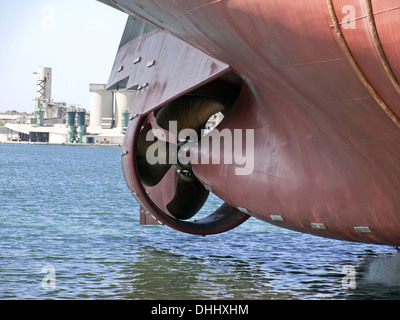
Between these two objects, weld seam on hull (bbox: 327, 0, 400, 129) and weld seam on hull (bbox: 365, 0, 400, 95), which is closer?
weld seam on hull (bbox: 365, 0, 400, 95)

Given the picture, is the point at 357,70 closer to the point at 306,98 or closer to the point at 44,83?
the point at 306,98

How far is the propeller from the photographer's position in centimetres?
1408

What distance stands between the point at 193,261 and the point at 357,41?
28.6 feet

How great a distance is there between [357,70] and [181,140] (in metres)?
7.88

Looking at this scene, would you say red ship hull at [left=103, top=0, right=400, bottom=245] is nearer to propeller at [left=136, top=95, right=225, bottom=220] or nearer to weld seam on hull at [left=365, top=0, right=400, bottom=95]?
weld seam on hull at [left=365, top=0, right=400, bottom=95]

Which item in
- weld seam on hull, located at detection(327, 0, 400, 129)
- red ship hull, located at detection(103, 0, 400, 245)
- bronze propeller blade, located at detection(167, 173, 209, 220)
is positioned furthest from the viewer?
bronze propeller blade, located at detection(167, 173, 209, 220)

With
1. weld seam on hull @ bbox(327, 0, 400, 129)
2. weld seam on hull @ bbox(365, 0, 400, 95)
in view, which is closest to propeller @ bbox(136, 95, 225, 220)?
weld seam on hull @ bbox(327, 0, 400, 129)

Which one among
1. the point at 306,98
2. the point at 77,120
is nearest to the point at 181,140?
the point at 306,98

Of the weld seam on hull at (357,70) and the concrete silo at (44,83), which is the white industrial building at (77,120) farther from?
the weld seam on hull at (357,70)

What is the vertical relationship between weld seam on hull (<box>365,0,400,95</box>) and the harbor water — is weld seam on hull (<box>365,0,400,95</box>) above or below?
above

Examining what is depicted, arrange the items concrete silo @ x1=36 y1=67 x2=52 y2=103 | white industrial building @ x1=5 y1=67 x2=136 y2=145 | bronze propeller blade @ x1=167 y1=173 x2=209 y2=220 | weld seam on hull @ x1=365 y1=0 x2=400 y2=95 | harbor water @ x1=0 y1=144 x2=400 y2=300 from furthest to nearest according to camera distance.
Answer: concrete silo @ x1=36 y1=67 x2=52 y2=103 < white industrial building @ x1=5 y1=67 x2=136 y2=145 < bronze propeller blade @ x1=167 y1=173 x2=209 y2=220 < harbor water @ x1=0 y1=144 x2=400 y2=300 < weld seam on hull @ x1=365 y1=0 x2=400 y2=95

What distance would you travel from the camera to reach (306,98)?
7.86 m

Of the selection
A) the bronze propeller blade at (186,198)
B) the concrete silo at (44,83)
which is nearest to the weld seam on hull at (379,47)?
the bronze propeller blade at (186,198)

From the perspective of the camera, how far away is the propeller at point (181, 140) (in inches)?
554
